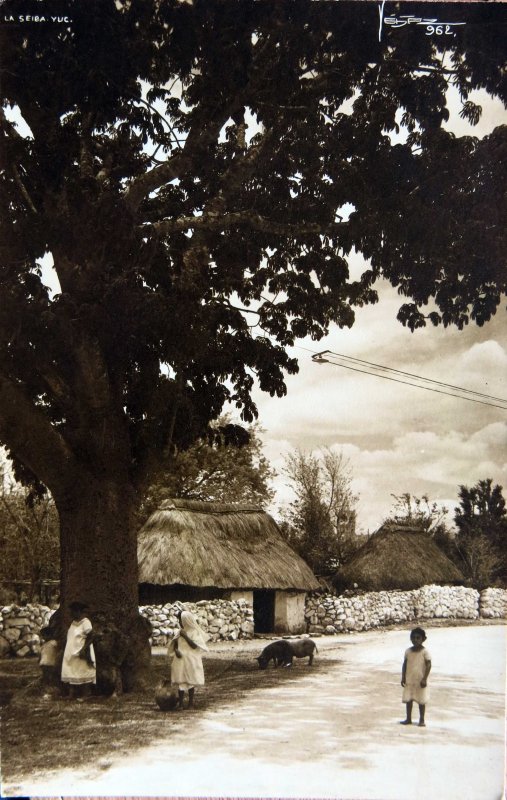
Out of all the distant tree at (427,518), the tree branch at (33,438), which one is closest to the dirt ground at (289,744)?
the tree branch at (33,438)

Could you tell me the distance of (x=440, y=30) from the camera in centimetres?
668

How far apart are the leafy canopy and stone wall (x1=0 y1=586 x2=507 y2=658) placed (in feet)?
8.60

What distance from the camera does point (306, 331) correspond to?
896 cm

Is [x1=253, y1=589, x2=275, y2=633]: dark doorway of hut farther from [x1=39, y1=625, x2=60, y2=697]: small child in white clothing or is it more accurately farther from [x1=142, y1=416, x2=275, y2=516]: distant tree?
[x1=39, y1=625, x2=60, y2=697]: small child in white clothing

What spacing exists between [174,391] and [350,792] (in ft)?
14.4

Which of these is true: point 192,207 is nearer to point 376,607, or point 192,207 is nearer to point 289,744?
point 289,744

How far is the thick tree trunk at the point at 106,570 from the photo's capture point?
7.84 meters

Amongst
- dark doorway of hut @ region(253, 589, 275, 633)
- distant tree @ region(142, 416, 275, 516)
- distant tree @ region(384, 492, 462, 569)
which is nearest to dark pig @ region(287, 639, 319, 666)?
distant tree @ region(384, 492, 462, 569)

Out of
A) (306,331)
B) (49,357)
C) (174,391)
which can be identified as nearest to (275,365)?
(306,331)

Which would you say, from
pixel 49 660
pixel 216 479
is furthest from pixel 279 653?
pixel 216 479

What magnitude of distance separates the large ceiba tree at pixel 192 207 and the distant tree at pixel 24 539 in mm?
8103

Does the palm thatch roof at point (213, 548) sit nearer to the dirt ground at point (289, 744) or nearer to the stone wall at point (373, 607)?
the stone wall at point (373, 607)

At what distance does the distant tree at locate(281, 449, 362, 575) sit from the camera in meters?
9.39

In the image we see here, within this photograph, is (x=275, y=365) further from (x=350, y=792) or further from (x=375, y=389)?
(x=350, y=792)
